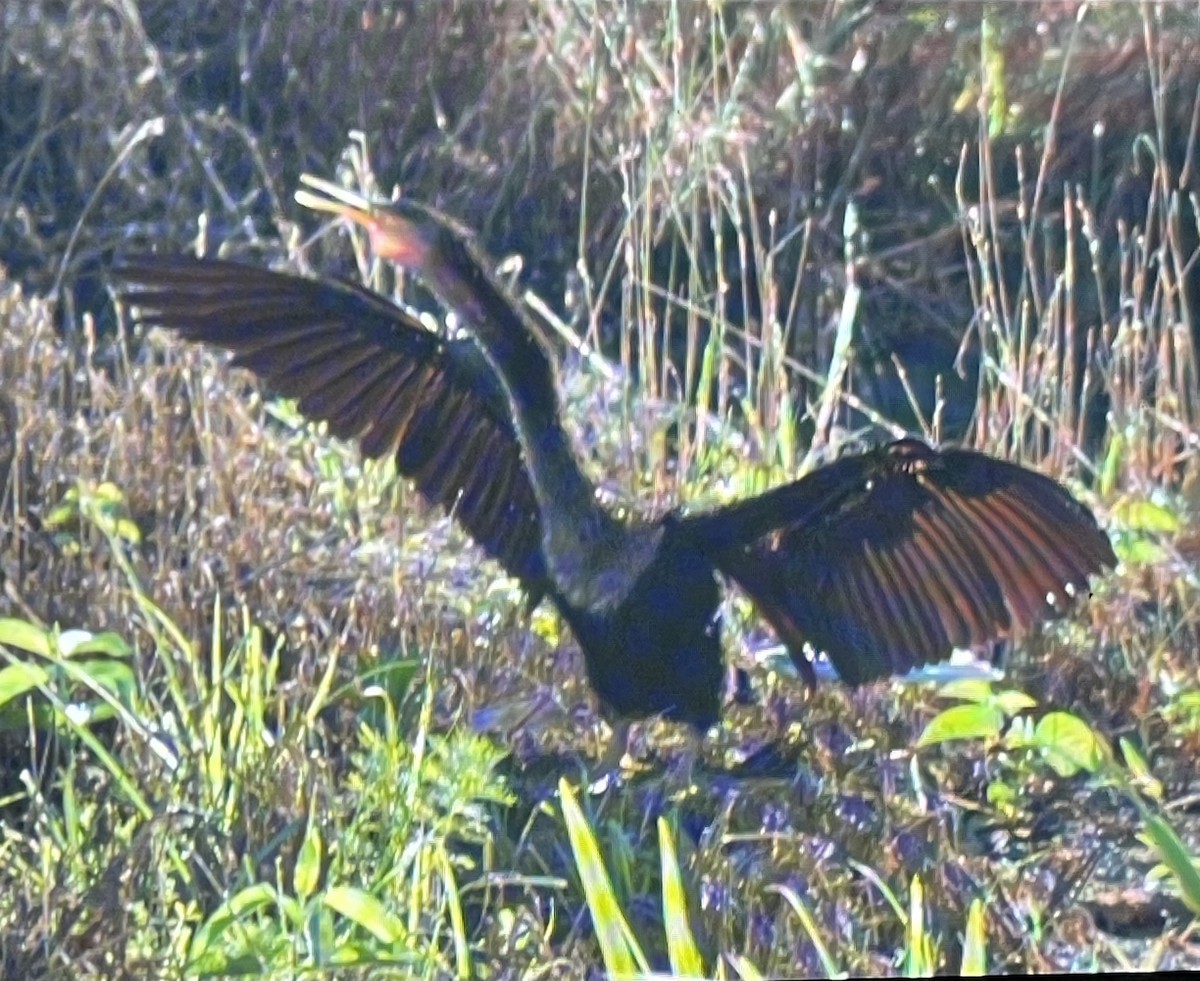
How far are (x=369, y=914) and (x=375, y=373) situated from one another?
0.43 meters

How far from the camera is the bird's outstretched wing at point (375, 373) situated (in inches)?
58.2

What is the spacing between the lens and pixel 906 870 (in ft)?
5.04

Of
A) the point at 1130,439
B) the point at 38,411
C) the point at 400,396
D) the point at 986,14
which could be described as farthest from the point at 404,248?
the point at 1130,439

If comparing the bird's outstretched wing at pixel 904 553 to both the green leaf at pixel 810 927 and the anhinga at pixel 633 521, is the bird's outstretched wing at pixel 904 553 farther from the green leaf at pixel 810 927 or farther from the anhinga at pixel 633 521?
the green leaf at pixel 810 927

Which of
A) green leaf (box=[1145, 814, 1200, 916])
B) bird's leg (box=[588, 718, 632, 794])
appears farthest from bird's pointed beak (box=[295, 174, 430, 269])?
green leaf (box=[1145, 814, 1200, 916])

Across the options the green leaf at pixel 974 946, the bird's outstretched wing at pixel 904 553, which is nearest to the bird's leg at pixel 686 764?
the bird's outstretched wing at pixel 904 553

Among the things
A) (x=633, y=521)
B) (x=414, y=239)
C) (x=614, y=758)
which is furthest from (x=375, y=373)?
(x=614, y=758)

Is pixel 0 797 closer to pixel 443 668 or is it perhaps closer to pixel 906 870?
pixel 443 668

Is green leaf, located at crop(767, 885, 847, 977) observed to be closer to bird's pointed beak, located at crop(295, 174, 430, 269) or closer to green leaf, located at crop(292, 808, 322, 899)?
green leaf, located at crop(292, 808, 322, 899)

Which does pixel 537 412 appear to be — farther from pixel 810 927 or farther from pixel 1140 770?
pixel 1140 770

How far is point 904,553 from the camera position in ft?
5.04

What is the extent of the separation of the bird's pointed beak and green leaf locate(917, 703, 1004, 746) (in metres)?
0.57

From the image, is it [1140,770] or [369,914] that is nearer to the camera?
[369,914]

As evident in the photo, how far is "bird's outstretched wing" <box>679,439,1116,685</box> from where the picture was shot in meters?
1.52
